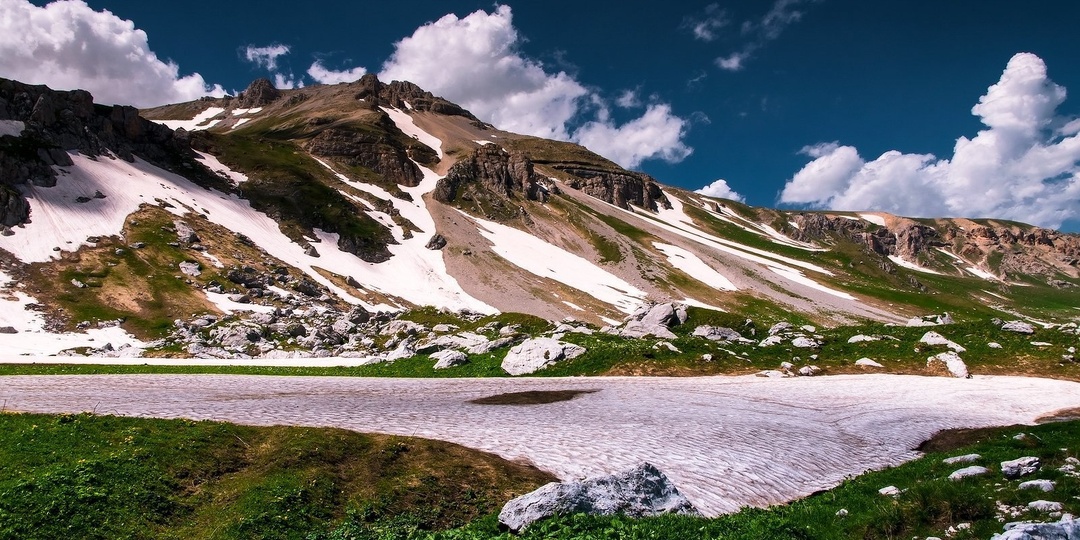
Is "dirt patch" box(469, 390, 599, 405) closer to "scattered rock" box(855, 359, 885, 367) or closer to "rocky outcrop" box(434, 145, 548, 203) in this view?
"scattered rock" box(855, 359, 885, 367)

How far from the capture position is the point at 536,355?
35.0 meters

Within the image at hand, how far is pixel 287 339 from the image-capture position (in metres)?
54.8

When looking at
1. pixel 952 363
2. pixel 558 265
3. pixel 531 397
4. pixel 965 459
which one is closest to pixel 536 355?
pixel 531 397

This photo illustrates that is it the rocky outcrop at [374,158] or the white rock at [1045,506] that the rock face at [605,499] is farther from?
the rocky outcrop at [374,158]

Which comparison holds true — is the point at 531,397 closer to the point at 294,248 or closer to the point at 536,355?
the point at 536,355

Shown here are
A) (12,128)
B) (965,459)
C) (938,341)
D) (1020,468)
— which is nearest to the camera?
(1020,468)

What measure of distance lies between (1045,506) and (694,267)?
6125 inches

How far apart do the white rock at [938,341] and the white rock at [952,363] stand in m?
1.86

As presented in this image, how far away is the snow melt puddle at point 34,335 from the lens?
51875mm

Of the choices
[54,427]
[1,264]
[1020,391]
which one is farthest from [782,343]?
[1,264]

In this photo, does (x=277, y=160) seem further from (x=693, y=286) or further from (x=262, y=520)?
(x=262, y=520)

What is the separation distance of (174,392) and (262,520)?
63.5 ft

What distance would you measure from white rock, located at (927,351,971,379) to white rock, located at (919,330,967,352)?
1.86 m

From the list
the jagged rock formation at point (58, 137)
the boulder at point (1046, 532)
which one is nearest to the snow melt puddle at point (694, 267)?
the jagged rock formation at point (58, 137)
